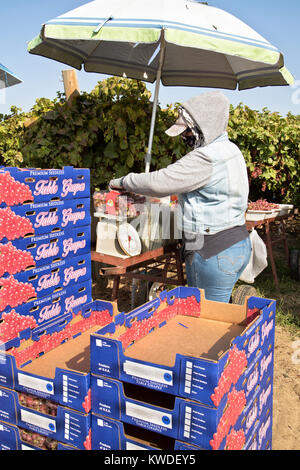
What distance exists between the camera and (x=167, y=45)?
169 inches

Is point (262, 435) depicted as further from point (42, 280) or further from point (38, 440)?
point (42, 280)

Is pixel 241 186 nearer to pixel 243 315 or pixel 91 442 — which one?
pixel 243 315

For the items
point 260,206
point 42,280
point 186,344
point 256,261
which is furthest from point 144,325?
point 260,206

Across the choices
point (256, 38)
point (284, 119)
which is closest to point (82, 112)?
point (256, 38)

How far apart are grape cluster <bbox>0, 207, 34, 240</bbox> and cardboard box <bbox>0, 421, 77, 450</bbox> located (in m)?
0.96

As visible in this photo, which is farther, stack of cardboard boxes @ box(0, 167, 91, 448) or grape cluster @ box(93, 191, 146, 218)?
grape cluster @ box(93, 191, 146, 218)

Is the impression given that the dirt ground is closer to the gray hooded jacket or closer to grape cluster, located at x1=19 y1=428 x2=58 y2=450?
the gray hooded jacket

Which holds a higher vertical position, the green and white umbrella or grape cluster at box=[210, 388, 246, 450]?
the green and white umbrella

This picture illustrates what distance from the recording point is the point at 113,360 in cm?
150

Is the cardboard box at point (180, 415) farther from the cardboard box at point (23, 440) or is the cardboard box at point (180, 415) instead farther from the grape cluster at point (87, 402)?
the cardboard box at point (23, 440)

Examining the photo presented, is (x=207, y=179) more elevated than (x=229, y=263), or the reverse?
(x=207, y=179)

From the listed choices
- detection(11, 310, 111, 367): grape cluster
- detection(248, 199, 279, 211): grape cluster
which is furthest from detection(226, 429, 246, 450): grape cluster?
detection(248, 199, 279, 211): grape cluster

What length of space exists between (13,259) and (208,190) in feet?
3.96

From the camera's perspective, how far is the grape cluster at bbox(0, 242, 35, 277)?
7.42 ft
